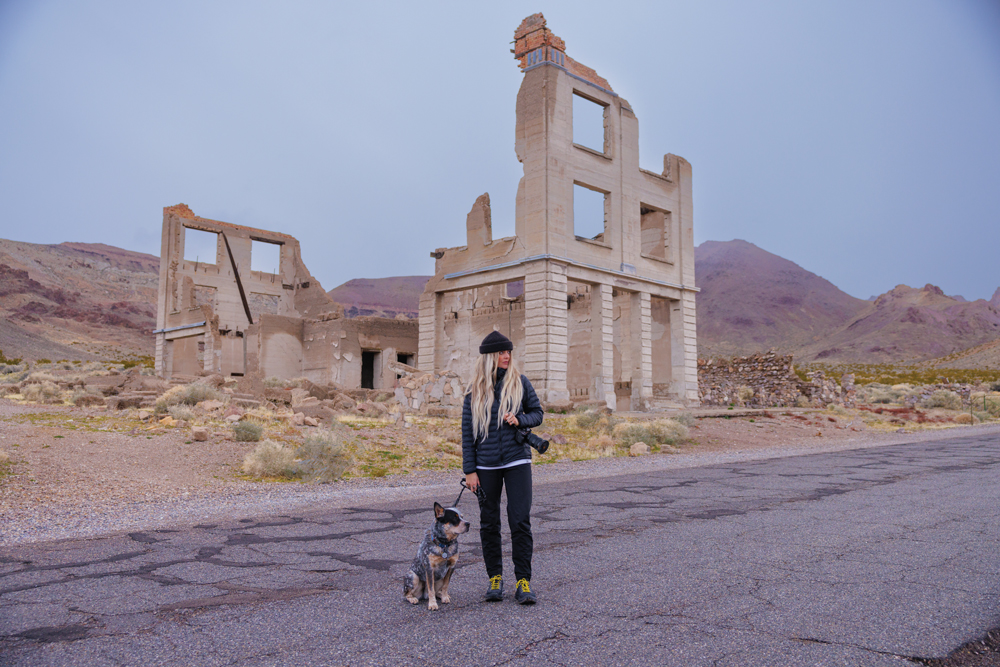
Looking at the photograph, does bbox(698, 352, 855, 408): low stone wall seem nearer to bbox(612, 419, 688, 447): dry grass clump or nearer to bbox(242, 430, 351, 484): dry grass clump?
bbox(612, 419, 688, 447): dry grass clump

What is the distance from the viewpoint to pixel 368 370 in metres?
32.2

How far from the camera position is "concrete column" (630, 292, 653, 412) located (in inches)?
1091

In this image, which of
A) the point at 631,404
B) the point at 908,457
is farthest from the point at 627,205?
the point at 908,457

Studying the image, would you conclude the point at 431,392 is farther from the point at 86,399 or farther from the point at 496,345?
the point at 496,345

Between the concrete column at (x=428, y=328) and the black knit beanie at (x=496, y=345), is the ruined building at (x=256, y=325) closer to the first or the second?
the concrete column at (x=428, y=328)

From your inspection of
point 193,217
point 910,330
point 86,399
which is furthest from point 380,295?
point 86,399

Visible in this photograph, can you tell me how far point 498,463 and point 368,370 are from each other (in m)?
28.1

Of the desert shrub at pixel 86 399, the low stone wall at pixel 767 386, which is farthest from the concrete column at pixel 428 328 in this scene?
the low stone wall at pixel 767 386

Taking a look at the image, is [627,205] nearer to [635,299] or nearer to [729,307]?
[635,299]

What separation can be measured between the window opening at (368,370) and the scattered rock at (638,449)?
17595mm

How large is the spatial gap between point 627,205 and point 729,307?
107164 mm

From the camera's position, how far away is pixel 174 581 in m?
5.09

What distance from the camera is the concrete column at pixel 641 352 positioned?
Result: 90.9 ft

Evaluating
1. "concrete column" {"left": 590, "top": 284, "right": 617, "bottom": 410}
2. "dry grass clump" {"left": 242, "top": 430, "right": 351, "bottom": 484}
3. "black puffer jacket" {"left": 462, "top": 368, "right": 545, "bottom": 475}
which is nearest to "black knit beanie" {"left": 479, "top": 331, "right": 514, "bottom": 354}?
"black puffer jacket" {"left": 462, "top": 368, "right": 545, "bottom": 475}
